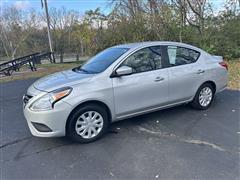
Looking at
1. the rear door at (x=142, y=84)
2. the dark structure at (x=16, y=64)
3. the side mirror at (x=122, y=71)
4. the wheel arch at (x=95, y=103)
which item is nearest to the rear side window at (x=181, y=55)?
the rear door at (x=142, y=84)

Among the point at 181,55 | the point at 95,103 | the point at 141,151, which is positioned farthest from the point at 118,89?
the point at 181,55

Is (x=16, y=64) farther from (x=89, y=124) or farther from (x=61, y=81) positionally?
(x=89, y=124)

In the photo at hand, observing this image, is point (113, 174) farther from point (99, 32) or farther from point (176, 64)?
point (99, 32)

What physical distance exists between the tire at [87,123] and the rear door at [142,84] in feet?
1.04

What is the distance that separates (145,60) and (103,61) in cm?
75

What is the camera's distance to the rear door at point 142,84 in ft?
13.3

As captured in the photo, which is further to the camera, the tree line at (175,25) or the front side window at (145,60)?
the tree line at (175,25)

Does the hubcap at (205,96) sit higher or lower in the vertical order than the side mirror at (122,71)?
lower

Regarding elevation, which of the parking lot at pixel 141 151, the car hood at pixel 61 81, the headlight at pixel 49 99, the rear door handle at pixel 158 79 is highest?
the car hood at pixel 61 81

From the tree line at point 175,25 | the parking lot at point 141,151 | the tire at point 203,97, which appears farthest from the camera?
the tree line at point 175,25

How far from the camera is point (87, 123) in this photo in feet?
12.6

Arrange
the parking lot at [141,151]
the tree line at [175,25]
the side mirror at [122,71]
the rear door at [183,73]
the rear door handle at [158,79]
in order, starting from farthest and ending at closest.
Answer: the tree line at [175,25] < the rear door at [183,73] < the rear door handle at [158,79] < the side mirror at [122,71] < the parking lot at [141,151]

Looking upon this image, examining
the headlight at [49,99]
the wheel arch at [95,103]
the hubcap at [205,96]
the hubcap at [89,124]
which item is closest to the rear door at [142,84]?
the wheel arch at [95,103]

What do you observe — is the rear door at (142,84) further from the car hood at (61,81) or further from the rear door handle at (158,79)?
the car hood at (61,81)
